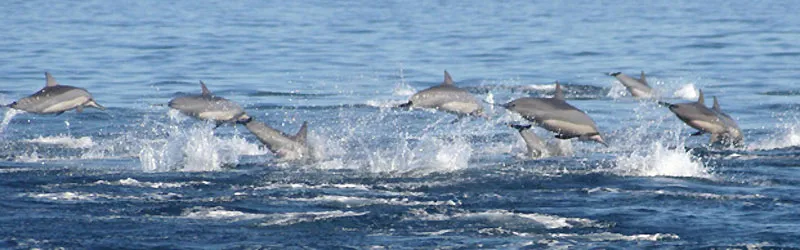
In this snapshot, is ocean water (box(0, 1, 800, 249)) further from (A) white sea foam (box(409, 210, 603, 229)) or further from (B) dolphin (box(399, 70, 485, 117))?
(B) dolphin (box(399, 70, 485, 117))

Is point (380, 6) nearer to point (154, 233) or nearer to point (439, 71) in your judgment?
point (439, 71)

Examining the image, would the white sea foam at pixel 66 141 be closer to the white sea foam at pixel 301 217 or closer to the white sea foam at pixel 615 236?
the white sea foam at pixel 301 217

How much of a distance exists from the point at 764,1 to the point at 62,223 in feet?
240

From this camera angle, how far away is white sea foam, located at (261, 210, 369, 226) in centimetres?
1423

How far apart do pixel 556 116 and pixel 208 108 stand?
4.51 m

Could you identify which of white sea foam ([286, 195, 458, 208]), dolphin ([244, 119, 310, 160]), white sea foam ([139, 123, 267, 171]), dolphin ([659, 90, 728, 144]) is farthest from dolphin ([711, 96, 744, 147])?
white sea foam ([139, 123, 267, 171])

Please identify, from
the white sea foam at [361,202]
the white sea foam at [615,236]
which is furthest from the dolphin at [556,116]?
the white sea foam at [615,236]

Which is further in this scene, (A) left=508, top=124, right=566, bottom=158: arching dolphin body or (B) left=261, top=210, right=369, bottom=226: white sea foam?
(A) left=508, top=124, right=566, bottom=158: arching dolphin body

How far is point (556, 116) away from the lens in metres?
16.4

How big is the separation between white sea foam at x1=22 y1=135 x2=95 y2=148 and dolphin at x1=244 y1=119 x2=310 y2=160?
3683 millimetres

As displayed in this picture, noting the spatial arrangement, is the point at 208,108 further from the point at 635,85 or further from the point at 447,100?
the point at 635,85

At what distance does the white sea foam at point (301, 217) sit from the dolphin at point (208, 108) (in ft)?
10.3

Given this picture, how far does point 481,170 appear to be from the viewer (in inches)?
695

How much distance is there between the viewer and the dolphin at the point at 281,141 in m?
18.3
